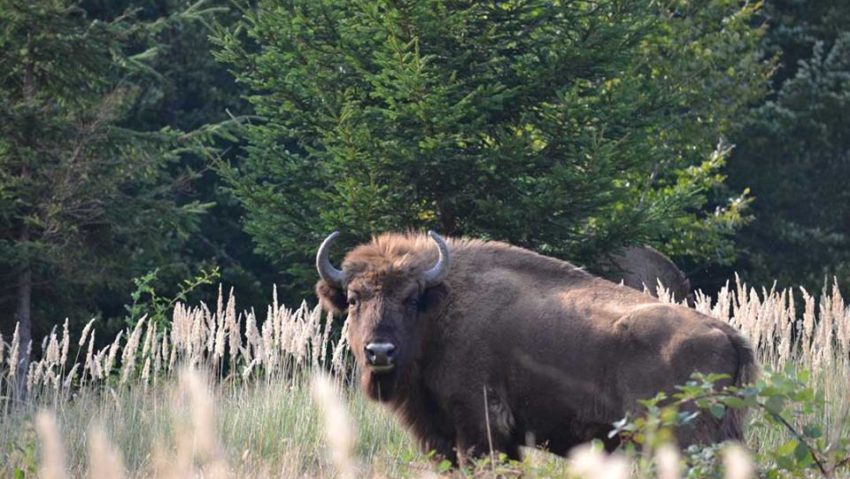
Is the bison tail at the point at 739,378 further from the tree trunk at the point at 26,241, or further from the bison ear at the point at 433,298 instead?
the tree trunk at the point at 26,241

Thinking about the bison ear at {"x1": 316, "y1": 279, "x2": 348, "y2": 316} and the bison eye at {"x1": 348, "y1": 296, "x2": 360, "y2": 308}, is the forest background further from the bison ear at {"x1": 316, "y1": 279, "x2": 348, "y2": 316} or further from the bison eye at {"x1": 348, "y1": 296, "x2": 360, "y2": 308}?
the bison eye at {"x1": 348, "y1": 296, "x2": 360, "y2": 308}

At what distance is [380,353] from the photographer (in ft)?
30.0

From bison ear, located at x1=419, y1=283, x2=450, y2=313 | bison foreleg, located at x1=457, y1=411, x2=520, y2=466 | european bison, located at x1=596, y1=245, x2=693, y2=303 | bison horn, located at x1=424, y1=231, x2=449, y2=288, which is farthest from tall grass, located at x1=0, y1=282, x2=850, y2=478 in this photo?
european bison, located at x1=596, y1=245, x2=693, y2=303

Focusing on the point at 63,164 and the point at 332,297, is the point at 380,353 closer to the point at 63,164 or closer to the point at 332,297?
the point at 332,297

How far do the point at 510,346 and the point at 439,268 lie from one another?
0.76 metres

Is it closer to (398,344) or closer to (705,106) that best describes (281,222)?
(398,344)

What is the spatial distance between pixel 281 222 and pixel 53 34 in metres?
3.28

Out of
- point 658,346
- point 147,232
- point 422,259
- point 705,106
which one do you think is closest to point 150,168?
point 147,232

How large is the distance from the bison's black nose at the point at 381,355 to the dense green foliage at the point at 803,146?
22.4m

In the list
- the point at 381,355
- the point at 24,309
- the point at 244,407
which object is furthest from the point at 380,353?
the point at 24,309

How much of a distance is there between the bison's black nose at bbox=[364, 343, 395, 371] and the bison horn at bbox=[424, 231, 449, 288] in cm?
63

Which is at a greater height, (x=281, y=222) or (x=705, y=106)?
(x=705, y=106)

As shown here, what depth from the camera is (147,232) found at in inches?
655

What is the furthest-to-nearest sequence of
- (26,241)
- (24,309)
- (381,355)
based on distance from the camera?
(24,309), (26,241), (381,355)
